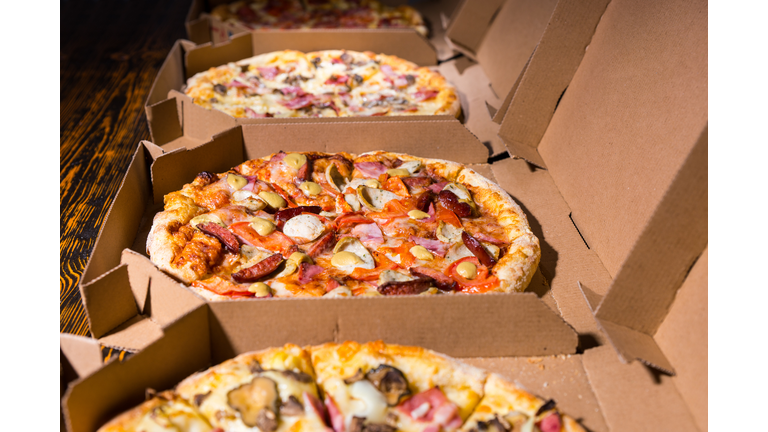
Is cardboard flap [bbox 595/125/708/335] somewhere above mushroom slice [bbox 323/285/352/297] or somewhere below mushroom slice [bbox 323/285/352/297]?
above

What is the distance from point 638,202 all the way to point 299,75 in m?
2.71

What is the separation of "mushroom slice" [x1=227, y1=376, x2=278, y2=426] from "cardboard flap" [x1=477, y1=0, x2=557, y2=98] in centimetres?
282

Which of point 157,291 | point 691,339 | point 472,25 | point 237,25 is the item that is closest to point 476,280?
point 691,339

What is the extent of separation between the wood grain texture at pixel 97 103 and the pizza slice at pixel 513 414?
1511 mm

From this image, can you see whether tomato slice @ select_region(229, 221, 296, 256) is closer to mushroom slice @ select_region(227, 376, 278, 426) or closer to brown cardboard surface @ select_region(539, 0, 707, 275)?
mushroom slice @ select_region(227, 376, 278, 426)

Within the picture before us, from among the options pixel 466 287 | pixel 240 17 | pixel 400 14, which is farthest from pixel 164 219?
pixel 400 14

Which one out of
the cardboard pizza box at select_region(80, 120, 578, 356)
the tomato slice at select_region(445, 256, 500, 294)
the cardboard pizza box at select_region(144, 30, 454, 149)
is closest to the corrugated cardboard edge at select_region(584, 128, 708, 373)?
the cardboard pizza box at select_region(80, 120, 578, 356)

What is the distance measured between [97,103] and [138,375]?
126 inches

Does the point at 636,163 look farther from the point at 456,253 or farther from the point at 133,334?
the point at 133,334

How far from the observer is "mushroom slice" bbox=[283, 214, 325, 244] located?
260 cm

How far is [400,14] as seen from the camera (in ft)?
19.4

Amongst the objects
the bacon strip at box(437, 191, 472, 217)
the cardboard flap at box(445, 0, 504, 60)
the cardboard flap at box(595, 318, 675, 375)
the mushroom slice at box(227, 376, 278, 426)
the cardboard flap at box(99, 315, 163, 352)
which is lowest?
the cardboard flap at box(99, 315, 163, 352)

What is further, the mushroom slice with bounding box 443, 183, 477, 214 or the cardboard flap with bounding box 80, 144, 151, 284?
the mushroom slice with bounding box 443, 183, 477, 214

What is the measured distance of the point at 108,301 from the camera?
6.97ft
